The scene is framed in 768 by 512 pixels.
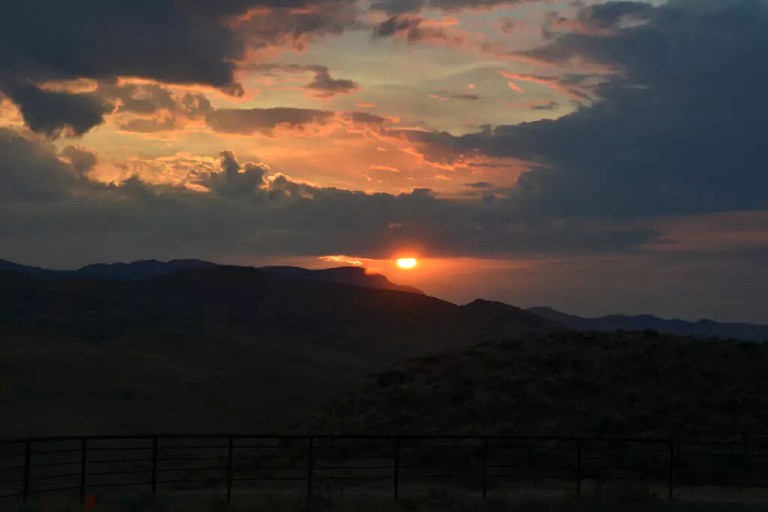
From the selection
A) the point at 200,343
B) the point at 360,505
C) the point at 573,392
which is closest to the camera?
the point at 360,505

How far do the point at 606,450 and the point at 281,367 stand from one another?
171 feet

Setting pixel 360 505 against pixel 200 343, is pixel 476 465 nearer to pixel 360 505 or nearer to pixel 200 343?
pixel 360 505

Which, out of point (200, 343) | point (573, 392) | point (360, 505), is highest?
point (200, 343)

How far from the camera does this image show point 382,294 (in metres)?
162

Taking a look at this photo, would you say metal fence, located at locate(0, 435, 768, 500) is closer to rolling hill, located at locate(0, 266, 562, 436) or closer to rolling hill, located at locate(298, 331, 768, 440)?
rolling hill, located at locate(298, 331, 768, 440)

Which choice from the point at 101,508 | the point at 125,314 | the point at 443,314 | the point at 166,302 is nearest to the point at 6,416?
the point at 101,508

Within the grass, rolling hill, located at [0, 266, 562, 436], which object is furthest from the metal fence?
rolling hill, located at [0, 266, 562, 436]

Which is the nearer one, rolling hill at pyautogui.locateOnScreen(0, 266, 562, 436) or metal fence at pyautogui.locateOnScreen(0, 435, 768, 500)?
metal fence at pyautogui.locateOnScreen(0, 435, 768, 500)

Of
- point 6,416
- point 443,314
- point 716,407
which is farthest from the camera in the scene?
point 443,314

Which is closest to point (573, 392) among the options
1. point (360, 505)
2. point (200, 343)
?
point (360, 505)

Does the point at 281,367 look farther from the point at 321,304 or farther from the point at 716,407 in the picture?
the point at 321,304

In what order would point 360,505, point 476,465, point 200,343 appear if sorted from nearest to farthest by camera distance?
1. point 360,505
2. point 476,465
3. point 200,343

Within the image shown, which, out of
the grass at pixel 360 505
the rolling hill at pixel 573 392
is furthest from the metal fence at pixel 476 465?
the grass at pixel 360 505

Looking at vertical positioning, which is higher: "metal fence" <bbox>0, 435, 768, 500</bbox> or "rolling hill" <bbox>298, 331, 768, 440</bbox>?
"rolling hill" <bbox>298, 331, 768, 440</bbox>
